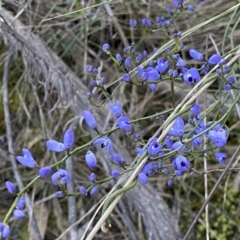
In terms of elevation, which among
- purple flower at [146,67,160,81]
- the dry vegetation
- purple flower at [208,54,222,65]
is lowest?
the dry vegetation

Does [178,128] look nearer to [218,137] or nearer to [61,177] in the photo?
[218,137]

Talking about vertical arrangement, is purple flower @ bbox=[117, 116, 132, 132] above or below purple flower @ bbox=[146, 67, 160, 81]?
below

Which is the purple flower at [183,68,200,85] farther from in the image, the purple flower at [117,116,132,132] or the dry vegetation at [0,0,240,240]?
the dry vegetation at [0,0,240,240]

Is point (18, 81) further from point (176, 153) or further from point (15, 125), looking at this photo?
point (176, 153)

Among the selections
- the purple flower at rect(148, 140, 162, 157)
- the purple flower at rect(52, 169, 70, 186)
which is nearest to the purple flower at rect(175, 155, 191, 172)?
the purple flower at rect(148, 140, 162, 157)

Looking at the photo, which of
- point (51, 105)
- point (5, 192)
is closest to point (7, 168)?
point (5, 192)

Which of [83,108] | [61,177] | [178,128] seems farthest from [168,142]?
[83,108]

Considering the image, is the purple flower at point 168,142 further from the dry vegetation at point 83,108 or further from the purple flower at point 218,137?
the dry vegetation at point 83,108

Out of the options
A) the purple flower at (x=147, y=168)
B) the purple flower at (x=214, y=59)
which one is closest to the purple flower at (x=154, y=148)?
the purple flower at (x=147, y=168)
